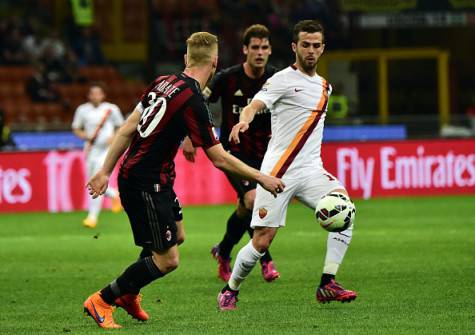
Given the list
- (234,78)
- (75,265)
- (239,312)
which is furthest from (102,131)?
(239,312)

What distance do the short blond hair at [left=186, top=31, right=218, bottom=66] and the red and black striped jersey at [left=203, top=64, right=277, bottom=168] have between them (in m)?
3.02

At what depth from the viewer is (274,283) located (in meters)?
11.3

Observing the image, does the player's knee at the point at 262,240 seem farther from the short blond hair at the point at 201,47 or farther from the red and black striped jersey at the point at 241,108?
Answer: the red and black striped jersey at the point at 241,108

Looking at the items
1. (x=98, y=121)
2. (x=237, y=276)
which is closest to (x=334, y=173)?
(x=98, y=121)

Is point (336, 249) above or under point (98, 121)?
above

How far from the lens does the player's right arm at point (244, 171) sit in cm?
848

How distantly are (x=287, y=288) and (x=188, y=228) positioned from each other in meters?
6.45

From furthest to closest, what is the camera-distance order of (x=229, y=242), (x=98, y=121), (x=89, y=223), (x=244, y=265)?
(x=98, y=121) < (x=89, y=223) < (x=229, y=242) < (x=244, y=265)

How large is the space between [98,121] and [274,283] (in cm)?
781

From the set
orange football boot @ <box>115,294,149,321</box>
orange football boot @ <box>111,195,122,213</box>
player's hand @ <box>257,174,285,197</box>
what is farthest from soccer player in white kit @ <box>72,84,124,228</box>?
player's hand @ <box>257,174,285,197</box>

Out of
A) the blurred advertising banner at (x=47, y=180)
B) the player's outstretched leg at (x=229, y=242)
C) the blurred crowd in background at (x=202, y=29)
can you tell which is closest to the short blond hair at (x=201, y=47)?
the player's outstretched leg at (x=229, y=242)

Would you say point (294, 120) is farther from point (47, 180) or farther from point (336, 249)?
point (47, 180)

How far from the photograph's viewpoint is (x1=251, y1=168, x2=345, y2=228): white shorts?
9.78 metres

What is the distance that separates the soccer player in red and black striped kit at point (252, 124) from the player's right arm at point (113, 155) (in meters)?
2.96
